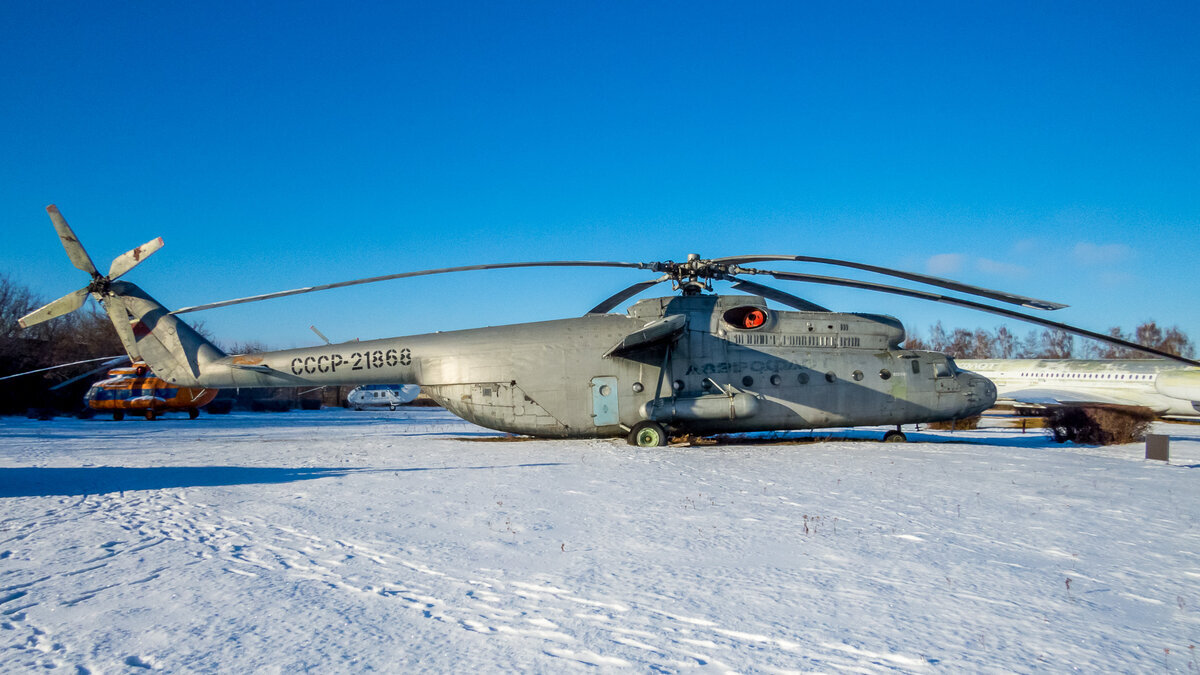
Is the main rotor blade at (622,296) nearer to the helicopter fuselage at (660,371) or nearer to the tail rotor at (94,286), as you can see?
the helicopter fuselage at (660,371)

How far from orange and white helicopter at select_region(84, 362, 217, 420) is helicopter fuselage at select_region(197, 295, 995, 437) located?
19.8 metres

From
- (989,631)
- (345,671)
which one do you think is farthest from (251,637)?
(989,631)

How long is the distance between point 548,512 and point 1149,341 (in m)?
104

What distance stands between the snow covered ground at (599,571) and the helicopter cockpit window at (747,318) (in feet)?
19.0

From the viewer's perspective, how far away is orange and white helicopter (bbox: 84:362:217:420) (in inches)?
1236

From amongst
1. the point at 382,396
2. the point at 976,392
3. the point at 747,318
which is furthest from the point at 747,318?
the point at 382,396

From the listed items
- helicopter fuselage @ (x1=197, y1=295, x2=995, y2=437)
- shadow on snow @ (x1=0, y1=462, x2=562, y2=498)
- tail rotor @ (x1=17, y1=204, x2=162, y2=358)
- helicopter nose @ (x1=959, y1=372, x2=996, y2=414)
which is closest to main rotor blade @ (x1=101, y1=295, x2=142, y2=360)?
tail rotor @ (x1=17, y1=204, x2=162, y2=358)

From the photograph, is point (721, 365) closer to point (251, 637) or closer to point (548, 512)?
point (548, 512)

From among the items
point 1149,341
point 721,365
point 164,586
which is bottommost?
point 164,586

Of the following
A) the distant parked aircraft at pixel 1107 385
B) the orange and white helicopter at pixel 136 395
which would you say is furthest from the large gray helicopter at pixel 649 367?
the orange and white helicopter at pixel 136 395

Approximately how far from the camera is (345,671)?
3.36 m

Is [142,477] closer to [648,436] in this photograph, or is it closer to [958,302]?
[648,436]

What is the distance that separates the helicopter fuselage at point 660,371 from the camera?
50.2ft

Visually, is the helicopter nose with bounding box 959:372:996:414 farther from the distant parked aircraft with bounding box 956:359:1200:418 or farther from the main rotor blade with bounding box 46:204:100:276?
the main rotor blade with bounding box 46:204:100:276
